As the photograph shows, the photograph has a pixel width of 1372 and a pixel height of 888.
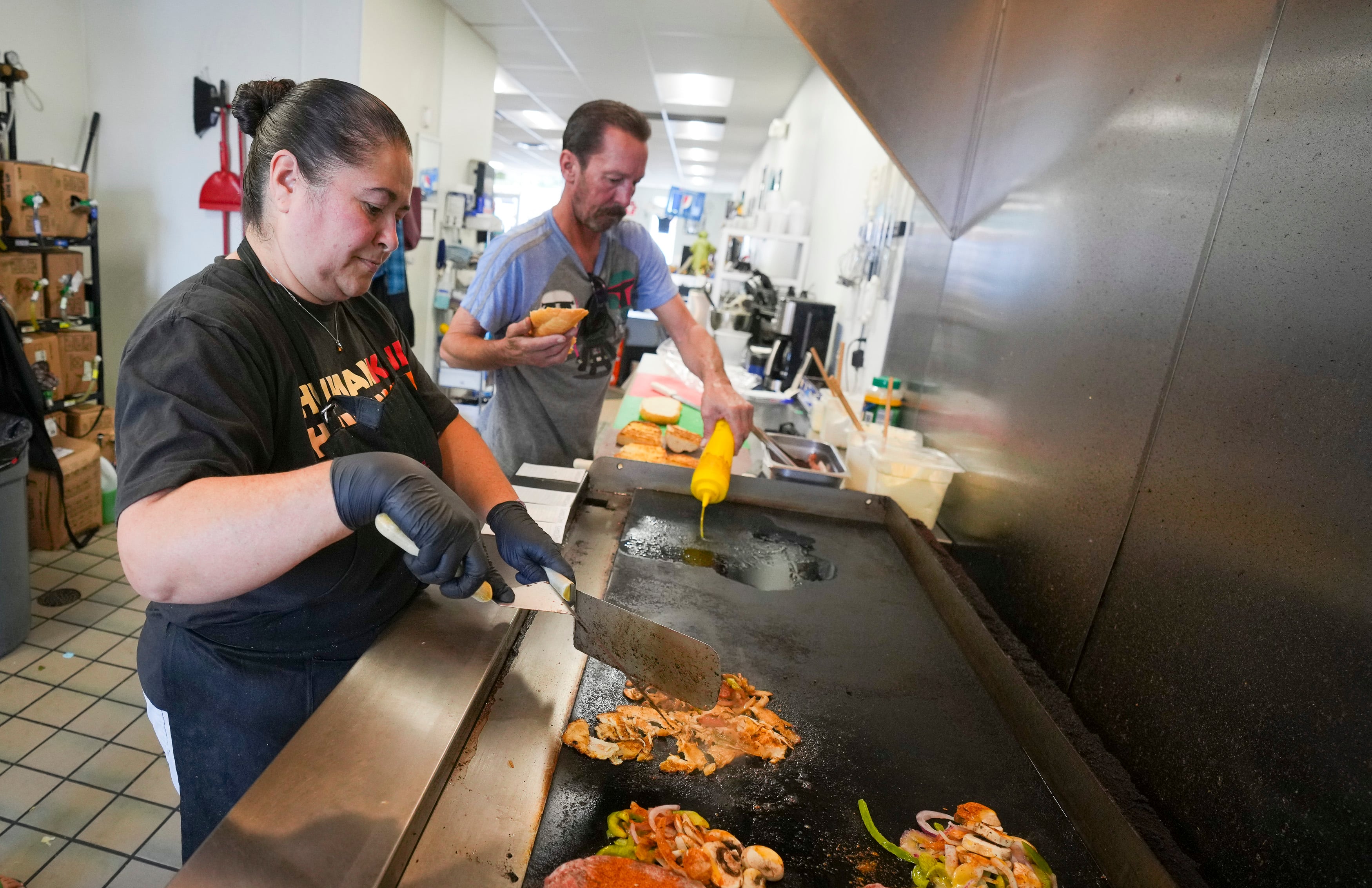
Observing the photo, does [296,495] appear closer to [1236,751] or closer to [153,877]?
[1236,751]

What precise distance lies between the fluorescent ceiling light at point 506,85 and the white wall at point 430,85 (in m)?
0.81

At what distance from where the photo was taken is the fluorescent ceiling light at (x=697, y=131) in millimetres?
10695

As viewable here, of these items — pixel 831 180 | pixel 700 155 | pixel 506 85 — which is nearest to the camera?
pixel 831 180

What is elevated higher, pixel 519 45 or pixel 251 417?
pixel 519 45

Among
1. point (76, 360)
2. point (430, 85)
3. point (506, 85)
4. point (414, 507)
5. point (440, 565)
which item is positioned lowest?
point (76, 360)

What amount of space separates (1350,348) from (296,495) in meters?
1.50

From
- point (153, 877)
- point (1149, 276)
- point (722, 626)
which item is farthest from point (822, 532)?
point (153, 877)

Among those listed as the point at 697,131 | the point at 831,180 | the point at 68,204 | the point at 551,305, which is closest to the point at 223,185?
the point at 68,204

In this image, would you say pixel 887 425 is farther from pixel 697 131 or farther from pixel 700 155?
pixel 700 155

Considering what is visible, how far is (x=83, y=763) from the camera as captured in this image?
2600 mm

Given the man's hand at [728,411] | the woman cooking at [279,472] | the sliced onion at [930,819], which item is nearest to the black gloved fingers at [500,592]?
the woman cooking at [279,472]

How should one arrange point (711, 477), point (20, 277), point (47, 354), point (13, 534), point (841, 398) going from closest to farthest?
point (711, 477)
point (841, 398)
point (13, 534)
point (20, 277)
point (47, 354)

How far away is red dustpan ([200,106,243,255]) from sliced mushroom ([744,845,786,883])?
231 inches

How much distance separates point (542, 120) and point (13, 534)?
1052 centimetres
